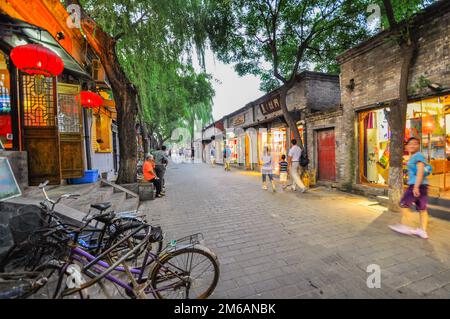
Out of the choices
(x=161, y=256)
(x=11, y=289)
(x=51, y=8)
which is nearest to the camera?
(x=11, y=289)

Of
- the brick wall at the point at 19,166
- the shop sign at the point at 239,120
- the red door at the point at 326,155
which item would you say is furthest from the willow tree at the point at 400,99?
the shop sign at the point at 239,120

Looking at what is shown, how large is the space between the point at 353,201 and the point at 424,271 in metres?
4.07

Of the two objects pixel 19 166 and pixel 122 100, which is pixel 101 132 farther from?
pixel 19 166

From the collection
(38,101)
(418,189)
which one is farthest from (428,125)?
(38,101)

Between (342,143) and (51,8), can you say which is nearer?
(51,8)

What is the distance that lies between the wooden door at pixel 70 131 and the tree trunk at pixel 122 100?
3.83ft

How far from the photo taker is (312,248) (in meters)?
3.65

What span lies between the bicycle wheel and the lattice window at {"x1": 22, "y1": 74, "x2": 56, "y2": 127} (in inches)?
223

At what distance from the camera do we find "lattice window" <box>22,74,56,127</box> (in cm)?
562


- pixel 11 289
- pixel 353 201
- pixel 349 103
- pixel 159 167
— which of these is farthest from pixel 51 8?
pixel 353 201

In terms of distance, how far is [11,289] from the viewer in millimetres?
2049

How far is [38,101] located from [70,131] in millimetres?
1198
